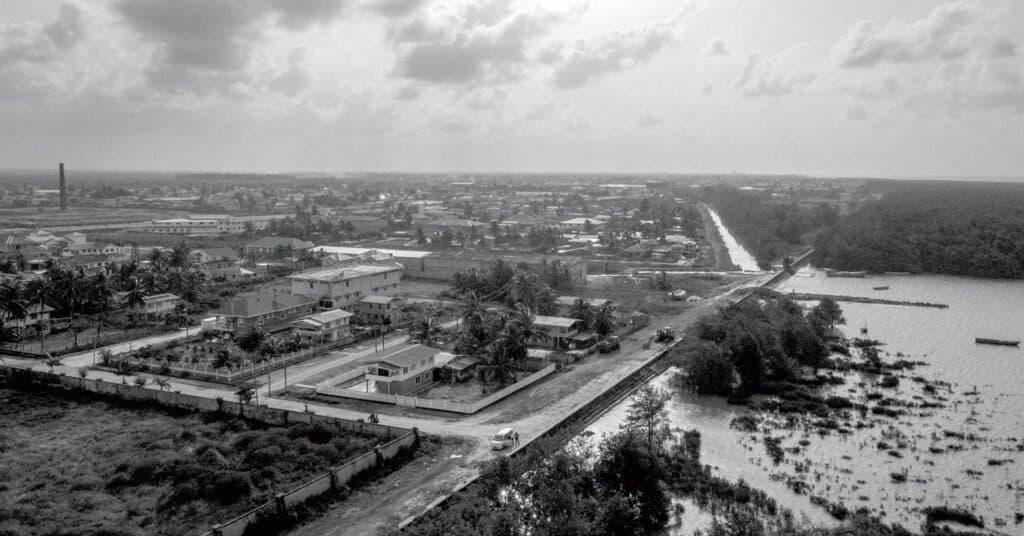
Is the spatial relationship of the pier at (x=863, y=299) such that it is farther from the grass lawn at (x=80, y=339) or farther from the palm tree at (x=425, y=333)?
the grass lawn at (x=80, y=339)

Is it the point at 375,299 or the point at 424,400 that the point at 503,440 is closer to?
the point at 424,400

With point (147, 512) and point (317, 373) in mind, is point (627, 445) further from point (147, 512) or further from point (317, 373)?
point (317, 373)

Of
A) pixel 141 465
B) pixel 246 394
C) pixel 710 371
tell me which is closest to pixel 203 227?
pixel 246 394

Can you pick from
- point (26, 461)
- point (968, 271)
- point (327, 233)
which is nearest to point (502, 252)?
point (327, 233)

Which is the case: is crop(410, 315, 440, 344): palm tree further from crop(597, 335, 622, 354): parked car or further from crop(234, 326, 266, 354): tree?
crop(597, 335, 622, 354): parked car

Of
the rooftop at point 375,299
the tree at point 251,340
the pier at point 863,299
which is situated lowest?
the pier at point 863,299

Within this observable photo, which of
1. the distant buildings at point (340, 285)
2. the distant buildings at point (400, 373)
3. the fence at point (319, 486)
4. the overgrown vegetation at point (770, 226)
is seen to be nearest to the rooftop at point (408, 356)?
the distant buildings at point (400, 373)
